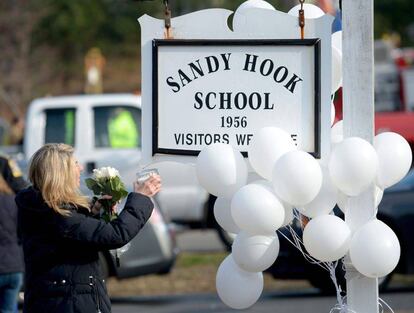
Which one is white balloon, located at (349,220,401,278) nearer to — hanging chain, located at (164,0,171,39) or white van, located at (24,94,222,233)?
hanging chain, located at (164,0,171,39)

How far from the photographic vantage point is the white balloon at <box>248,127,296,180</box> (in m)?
4.73

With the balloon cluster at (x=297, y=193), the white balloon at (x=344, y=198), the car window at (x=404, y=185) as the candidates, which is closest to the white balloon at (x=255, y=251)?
the balloon cluster at (x=297, y=193)

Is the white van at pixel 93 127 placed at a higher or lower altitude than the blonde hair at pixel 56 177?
higher

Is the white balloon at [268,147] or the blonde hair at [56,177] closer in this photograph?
the white balloon at [268,147]

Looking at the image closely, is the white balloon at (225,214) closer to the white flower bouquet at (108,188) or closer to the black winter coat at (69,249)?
the black winter coat at (69,249)

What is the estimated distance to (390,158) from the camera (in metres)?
4.77

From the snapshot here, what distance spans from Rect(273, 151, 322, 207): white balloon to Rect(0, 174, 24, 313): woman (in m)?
3.61

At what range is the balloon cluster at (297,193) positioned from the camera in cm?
463

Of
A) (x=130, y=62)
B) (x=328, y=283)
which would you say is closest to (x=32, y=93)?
(x=130, y=62)

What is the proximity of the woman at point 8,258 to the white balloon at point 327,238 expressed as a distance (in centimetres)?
360

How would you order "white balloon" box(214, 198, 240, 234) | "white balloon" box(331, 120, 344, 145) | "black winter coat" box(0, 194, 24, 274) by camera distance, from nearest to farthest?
"white balloon" box(214, 198, 240, 234)
"white balloon" box(331, 120, 344, 145)
"black winter coat" box(0, 194, 24, 274)

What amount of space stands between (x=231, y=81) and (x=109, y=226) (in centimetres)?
87

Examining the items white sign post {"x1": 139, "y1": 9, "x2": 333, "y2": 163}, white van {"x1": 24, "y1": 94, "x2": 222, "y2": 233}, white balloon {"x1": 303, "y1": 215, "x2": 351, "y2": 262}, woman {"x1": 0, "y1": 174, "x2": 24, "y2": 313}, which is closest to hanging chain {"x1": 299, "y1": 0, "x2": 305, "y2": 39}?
white sign post {"x1": 139, "y1": 9, "x2": 333, "y2": 163}

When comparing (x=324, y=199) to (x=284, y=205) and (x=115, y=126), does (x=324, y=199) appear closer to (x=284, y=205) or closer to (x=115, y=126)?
(x=284, y=205)
